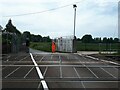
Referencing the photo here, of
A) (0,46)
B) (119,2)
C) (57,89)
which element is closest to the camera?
(57,89)

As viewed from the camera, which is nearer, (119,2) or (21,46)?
(119,2)

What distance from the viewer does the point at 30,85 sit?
1427 cm

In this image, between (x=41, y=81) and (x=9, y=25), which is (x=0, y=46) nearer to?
(x=41, y=81)

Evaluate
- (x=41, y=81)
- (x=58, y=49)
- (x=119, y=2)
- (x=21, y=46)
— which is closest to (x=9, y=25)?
(x=58, y=49)

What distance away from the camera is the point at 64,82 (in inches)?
603

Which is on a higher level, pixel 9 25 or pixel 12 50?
pixel 9 25

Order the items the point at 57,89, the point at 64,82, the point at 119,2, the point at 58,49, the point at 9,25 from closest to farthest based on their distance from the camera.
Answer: the point at 57,89, the point at 64,82, the point at 119,2, the point at 58,49, the point at 9,25

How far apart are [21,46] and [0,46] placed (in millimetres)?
10583

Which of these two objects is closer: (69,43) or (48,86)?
(48,86)

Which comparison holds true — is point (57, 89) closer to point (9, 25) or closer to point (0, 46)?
point (0, 46)

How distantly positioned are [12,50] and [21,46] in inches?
264

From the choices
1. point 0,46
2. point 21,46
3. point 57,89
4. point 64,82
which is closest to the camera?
point 57,89

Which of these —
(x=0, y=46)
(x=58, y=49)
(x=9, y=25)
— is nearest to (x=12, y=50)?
(x=0, y=46)

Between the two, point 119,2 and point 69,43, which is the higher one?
point 119,2
